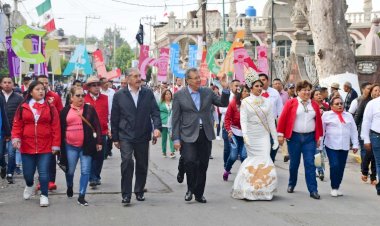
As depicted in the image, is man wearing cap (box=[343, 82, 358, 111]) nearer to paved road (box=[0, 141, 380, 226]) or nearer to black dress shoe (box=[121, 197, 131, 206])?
paved road (box=[0, 141, 380, 226])

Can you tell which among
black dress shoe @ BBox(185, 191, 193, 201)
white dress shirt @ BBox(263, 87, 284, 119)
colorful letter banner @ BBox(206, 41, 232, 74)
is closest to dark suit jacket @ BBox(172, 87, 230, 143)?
black dress shoe @ BBox(185, 191, 193, 201)

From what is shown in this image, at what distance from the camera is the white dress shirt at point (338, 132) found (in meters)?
8.95

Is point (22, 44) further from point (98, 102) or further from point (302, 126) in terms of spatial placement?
point (302, 126)

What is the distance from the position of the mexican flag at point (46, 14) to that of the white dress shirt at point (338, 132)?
37.7 ft

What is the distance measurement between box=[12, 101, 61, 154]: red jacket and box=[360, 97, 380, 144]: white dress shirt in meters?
4.48

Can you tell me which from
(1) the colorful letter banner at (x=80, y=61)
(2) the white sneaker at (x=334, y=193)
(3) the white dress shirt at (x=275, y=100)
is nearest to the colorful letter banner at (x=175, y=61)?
(1) the colorful letter banner at (x=80, y=61)

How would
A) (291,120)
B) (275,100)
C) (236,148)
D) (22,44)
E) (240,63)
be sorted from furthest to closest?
(240,63)
(22,44)
(275,100)
(236,148)
(291,120)

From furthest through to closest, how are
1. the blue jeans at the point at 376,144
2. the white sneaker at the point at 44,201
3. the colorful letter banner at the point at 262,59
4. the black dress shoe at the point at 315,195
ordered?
1. the colorful letter banner at the point at 262,59
2. the blue jeans at the point at 376,144
3. the black dress shoe at the point at 315,195
4. the white sneaker at the point at 44,201

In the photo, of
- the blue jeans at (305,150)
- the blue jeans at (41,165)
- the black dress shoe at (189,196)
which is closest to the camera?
the blue jeans at (41,165)

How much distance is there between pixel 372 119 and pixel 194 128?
2800 millimetres

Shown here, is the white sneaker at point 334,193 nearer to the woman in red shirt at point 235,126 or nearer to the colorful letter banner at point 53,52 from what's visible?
the woman in red shirt at point 235,126

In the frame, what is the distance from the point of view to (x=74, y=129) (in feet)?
27.3

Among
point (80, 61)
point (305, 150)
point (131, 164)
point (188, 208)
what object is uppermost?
point (80, 61)

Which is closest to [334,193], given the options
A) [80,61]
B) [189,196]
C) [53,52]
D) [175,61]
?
[189,196]
